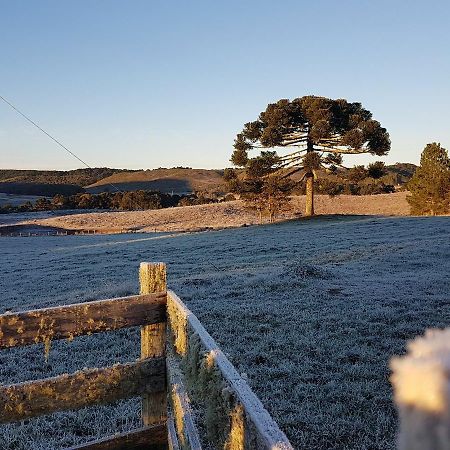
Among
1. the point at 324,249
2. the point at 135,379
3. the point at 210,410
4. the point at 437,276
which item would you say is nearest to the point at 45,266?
the point at 324,249

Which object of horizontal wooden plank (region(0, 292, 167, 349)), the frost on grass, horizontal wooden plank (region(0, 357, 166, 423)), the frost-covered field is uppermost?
the frost on grass

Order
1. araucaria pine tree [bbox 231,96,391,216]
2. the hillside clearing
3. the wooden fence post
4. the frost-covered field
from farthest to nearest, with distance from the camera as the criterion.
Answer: the hillside clearing < araucaria pine tree [bbox 231,96,391,216] < the frost-covered field < the wooden fence post

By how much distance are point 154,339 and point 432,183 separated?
154 ft

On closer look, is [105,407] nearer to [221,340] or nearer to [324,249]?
[221,340]

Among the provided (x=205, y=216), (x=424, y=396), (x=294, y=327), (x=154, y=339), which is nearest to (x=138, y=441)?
(x=154, y=339)

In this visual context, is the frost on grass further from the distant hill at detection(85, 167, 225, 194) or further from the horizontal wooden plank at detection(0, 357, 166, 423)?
the distant hill at detection(85, 167, 225, 194)

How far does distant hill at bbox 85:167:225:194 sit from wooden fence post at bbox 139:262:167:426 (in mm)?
100364

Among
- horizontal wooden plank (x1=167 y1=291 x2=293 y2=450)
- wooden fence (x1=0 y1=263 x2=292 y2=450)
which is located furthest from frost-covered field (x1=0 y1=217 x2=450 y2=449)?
horizontal wooden plank (x1=167 y1=291 x2=293 y2=450)

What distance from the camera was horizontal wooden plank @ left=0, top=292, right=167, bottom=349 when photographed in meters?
2.91

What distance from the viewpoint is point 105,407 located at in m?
5.21

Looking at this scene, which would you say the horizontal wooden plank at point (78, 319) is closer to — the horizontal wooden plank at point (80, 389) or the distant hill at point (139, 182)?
the horizontal wooden plank at point (80, 389)

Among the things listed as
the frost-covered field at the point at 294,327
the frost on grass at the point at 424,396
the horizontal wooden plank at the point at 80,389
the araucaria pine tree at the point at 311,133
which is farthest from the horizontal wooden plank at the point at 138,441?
the araucaria pine tree at the point at 311,133

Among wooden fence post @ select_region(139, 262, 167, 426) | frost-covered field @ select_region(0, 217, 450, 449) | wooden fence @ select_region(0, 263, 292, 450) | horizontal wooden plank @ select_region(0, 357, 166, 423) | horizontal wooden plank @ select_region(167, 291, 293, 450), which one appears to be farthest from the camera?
frost-covered field @ select_region(0, 217, 450, 449)

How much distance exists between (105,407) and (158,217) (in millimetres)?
47779
